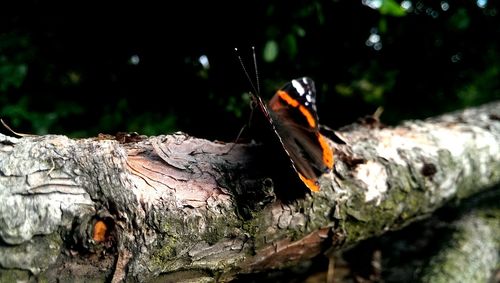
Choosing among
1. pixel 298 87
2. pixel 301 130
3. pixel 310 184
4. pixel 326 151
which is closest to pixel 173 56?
pixel 298 87

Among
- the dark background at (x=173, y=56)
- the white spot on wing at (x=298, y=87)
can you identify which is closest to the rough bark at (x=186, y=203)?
the white spot on wing at (x=298, y=87)

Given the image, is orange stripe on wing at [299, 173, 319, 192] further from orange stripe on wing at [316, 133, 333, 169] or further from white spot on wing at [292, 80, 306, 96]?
white spot on wing at [292, 80, 306, 96]

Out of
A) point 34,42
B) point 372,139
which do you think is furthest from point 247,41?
point 34,42

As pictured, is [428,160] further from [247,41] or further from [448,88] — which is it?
[448,88]

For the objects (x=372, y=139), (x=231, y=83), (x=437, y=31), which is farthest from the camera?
(x=437, y=31)

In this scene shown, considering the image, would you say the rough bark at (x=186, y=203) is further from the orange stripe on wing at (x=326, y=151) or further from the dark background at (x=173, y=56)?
the dark background at (x=173, y=56)

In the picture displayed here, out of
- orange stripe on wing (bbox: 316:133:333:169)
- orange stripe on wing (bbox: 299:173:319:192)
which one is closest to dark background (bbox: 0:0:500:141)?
orange stripe on wing (bbox: 316:133:333:169)
